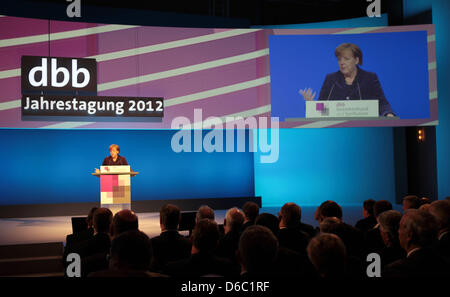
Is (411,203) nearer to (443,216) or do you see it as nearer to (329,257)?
(443,216)

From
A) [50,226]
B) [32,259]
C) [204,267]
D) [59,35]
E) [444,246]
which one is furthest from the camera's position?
[59,35]

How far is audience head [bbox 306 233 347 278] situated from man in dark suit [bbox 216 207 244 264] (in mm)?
937

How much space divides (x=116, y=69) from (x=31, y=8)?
78.9 inches

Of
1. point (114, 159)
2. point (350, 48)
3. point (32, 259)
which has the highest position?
point (350, 48)

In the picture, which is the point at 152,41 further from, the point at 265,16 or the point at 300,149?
the point at 300,149

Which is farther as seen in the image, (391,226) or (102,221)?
(102,221)

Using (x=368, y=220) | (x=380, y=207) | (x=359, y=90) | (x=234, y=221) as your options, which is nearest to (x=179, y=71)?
(x=359, y=90)

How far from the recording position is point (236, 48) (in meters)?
8.30

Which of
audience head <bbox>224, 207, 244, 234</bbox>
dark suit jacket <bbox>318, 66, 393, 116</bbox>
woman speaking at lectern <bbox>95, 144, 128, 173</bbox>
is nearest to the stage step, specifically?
woman speaking at lectern <bbox>95, 144, 128, 173</bbox>

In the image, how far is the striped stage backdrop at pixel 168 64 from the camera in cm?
754

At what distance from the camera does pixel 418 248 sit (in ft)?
6.91

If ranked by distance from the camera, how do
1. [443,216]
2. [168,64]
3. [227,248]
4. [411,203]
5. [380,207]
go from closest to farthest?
1. [443,216]
2. [227,248]
3. [380,207]
4. [411,203]
5. [168,64]

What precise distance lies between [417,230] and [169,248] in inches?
56.7

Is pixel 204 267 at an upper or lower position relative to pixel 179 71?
lower
